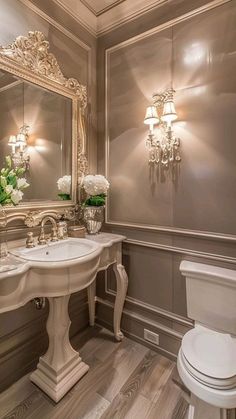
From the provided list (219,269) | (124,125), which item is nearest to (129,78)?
(124,125)

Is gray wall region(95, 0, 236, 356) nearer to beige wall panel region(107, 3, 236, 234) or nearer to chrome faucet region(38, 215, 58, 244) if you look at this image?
beige wall panel region(107, 3, 236, 234)

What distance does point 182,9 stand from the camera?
5.10 ft

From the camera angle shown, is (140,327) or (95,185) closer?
(95,185)

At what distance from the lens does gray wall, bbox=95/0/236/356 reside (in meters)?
1.42

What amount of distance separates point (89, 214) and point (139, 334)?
1.07m

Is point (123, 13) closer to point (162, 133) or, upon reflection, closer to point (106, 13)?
point (106, 13)

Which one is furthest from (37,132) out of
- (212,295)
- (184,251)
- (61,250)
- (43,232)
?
(212,295)

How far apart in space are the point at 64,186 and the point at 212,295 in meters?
1.29

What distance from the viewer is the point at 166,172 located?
1.66 metres

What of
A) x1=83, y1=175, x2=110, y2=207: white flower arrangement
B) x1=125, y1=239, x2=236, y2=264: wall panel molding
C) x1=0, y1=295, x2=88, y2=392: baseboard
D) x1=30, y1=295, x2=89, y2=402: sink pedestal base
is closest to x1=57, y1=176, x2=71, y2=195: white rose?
x1=83, y1=175, x2=110, y2=207: white flower arrangement

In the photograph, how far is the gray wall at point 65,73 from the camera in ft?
4.66

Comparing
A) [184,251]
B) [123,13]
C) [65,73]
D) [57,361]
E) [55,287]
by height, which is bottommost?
[57,361]

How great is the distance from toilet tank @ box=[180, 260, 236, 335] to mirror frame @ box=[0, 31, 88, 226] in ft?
3.42

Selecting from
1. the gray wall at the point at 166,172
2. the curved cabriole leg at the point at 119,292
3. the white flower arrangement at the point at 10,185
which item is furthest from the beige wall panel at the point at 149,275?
the white flower arrangement at the point at 10,185
